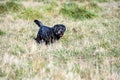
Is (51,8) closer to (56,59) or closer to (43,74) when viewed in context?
(56,59)

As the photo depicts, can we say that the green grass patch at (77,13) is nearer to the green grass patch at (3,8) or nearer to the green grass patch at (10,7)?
the green grass patch at (10,7)

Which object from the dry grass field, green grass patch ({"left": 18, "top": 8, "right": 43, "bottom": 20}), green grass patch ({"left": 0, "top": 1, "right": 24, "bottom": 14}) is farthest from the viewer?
green grass patch ({"left": 0, "top": 1, "right": 24, "bottom": 14})

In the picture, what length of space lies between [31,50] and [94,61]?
1320mm

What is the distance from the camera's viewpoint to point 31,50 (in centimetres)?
736

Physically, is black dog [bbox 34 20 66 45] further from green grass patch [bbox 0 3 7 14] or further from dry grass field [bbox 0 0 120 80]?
green grass patch [bbox 0 3 7 14]

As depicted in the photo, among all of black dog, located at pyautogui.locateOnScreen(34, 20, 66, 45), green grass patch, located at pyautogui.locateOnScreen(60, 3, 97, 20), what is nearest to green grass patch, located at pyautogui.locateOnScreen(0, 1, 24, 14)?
green grass patch, located at pyautogui.locateOnScreen(60, 3, 97, 20)

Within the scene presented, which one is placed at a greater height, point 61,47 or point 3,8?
point 61,47

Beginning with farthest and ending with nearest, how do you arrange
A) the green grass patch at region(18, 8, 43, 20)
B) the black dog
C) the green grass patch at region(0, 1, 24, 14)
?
1. the green grass patch at region(0, 1, 24, 14)
2. the green grass patch at region(18, 8, 43, 20)
3. the black dog

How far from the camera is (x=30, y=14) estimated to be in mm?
14820

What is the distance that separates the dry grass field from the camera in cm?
557

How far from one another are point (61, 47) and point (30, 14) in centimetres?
660

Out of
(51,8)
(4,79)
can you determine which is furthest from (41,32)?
(51,8)

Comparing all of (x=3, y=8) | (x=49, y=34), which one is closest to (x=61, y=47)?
(x=49, y=34)

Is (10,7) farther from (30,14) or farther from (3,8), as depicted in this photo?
(30,14)
